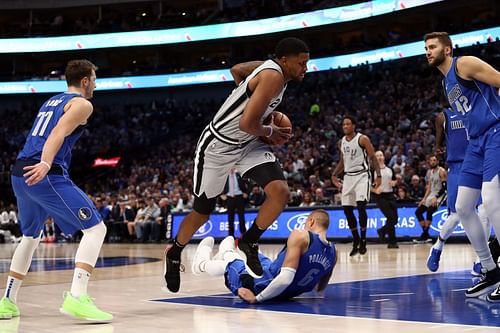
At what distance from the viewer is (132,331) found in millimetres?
4137

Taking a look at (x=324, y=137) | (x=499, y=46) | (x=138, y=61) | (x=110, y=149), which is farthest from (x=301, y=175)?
(x=138, y=61)

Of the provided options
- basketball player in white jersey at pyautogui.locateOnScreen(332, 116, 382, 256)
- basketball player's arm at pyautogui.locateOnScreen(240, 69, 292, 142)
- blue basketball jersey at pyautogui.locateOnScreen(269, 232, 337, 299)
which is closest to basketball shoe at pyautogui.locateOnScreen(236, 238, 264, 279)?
blue basketball jersey at pyautogui.locateOnScreen(269, 232, 337, 299)

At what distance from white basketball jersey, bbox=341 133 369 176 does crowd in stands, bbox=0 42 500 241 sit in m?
4.84

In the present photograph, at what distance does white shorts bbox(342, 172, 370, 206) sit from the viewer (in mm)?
10734

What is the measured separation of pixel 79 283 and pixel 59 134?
0.97 metres

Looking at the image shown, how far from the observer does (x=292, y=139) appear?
2497cm

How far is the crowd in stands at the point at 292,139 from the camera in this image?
18.8m

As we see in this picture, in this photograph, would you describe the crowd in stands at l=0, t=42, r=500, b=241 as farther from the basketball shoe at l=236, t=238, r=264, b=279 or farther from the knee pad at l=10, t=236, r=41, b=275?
the knee pad at l=10, t=236, r=41, b=275

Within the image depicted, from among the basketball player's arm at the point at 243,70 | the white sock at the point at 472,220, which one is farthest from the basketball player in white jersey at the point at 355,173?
the white sock at the point at 472,220

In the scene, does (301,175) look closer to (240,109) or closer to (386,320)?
(240,109)

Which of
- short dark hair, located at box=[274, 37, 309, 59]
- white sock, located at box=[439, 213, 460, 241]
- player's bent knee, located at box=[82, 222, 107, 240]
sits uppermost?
short dark hair, located at box=[274, 37, 309, 59]

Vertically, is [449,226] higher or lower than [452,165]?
lower

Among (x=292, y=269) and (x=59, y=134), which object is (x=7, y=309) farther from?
(x=292, y=269)

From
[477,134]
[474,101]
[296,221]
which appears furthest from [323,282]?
[296,221]
